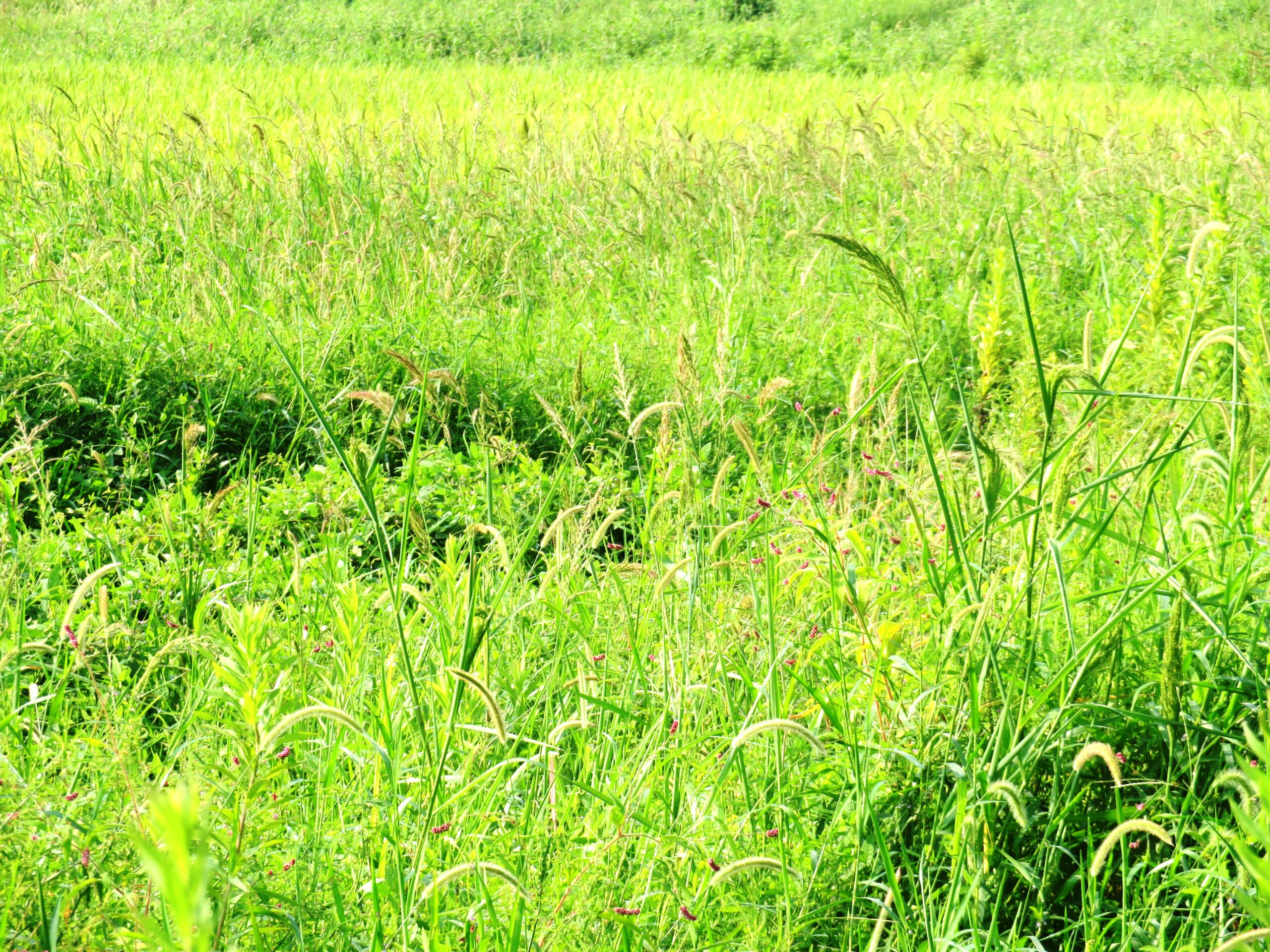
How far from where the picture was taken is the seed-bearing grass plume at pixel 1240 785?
3.51 ft

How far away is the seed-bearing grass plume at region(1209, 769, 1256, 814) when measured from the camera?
1070mm

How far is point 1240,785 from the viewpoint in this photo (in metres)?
1.21

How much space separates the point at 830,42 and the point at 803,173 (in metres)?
10.6

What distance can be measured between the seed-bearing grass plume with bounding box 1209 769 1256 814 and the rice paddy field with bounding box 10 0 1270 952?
→ 0.05 feet

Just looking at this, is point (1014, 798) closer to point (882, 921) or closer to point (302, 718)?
point (882, 921)

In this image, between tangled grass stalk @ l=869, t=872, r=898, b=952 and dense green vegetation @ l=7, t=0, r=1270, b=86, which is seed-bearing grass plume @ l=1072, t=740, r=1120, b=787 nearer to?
tangled grass stalk @ l=869, t=872, r=898, b=952

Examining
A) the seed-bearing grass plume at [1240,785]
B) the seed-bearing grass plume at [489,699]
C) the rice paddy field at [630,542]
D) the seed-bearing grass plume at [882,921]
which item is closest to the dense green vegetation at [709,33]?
the rice paddy field at [630,542]

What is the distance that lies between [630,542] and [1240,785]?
176 cm

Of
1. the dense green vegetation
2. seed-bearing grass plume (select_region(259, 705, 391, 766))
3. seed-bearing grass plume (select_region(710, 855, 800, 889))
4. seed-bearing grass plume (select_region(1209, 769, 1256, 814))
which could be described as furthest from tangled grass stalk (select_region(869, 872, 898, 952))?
the dense green vegetation

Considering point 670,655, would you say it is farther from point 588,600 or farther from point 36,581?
point 36,581

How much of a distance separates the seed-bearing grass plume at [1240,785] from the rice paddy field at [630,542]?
0.01 m

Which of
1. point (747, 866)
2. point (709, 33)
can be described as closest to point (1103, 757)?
point (747, 866)

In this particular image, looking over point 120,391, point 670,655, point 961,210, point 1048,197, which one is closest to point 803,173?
point 961,210

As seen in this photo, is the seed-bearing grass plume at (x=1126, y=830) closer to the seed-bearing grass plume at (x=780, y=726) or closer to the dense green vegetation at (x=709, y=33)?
the seed-bearing grass plume at (x=780, y=726)
